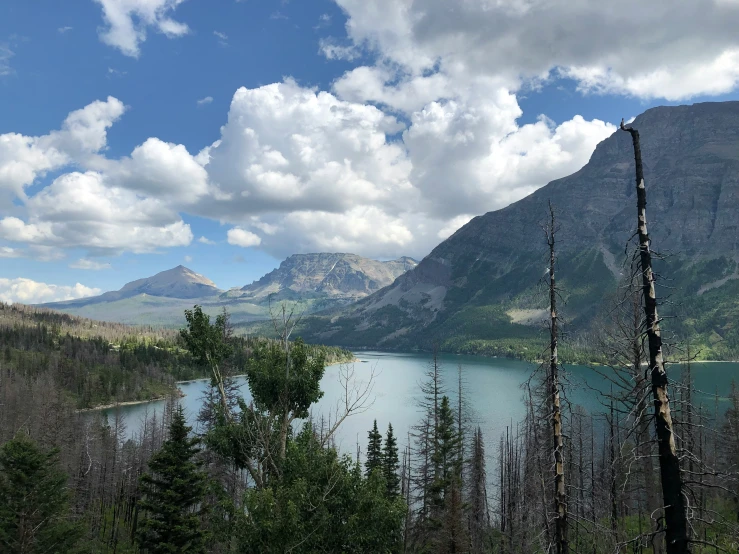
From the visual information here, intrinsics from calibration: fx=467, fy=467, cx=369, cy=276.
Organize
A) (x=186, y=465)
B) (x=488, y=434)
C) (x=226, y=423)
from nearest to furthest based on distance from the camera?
(x=226, y=423) < (x=186, y=465) < (x=488, y=434)

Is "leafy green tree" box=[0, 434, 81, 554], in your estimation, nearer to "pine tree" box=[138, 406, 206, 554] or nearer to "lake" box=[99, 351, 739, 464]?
"pine tree" box=[138, 406, 206, 554]

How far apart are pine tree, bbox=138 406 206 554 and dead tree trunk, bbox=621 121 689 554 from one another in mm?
24214

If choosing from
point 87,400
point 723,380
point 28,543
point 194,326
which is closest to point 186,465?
point 28,543

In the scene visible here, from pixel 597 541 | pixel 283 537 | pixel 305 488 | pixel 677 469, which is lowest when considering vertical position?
pixel 597 541

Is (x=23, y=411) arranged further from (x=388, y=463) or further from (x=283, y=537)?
(x=283, y=537)

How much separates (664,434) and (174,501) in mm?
26177

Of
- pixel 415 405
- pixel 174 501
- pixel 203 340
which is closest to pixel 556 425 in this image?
pixel 203 340

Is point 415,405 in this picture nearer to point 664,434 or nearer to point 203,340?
point 203,340

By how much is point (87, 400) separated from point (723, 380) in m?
216

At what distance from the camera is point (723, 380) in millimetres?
170000

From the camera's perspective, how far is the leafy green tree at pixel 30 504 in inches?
947

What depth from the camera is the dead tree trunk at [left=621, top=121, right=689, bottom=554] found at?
9.66m

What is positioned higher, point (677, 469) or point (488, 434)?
point (677, 469)

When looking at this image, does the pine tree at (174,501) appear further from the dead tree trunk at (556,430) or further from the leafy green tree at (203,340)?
the dead tree trunk at (556,430)
